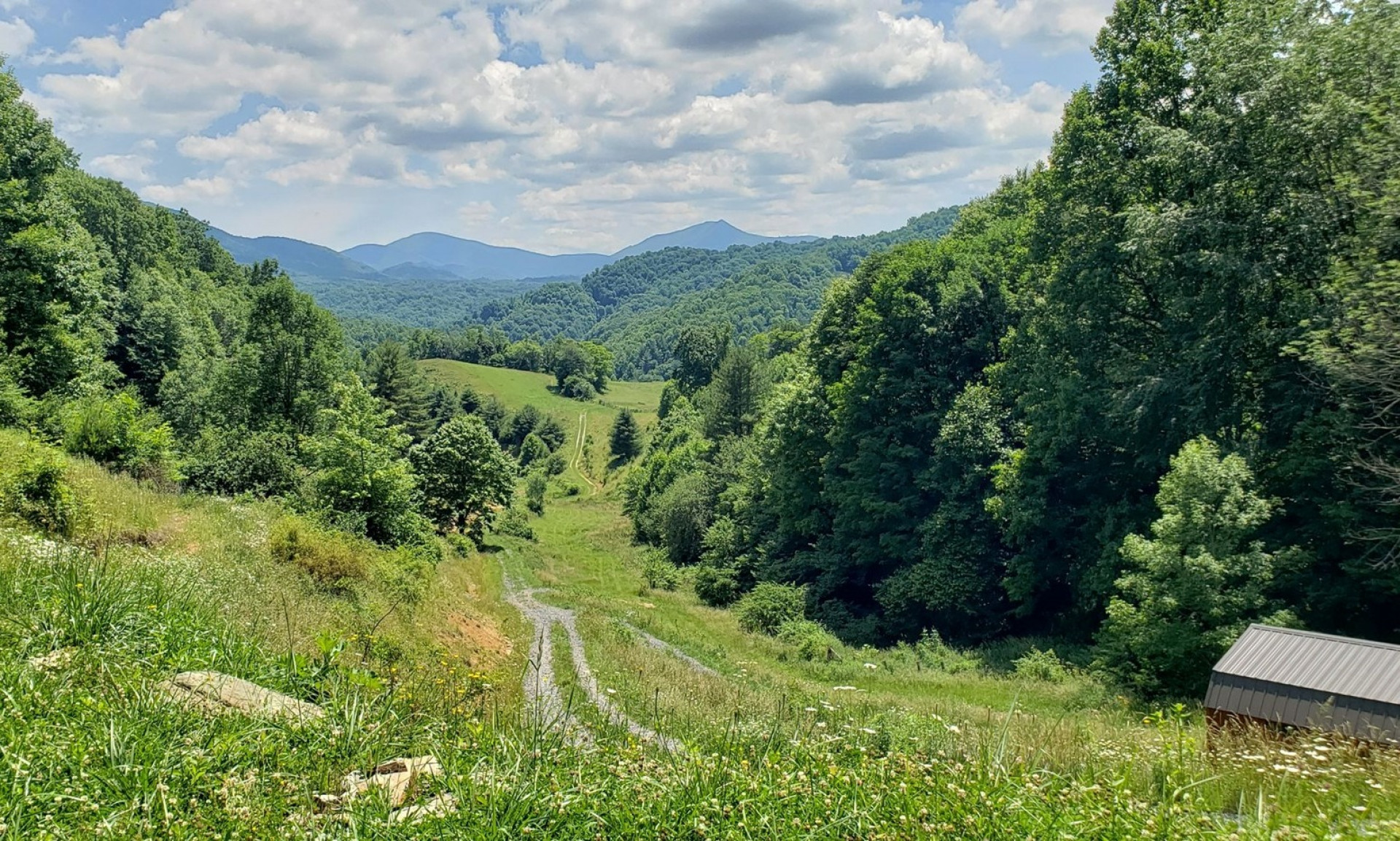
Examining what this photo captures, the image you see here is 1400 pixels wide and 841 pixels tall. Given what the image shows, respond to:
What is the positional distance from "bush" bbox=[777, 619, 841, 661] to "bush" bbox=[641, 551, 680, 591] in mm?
13300

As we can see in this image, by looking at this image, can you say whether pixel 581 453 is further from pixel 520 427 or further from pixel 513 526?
pixel 513 526

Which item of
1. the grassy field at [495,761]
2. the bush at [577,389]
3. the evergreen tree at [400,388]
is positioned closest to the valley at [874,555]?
the grassy field at [495,761]

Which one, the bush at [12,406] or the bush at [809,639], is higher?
the bush at [12,406]

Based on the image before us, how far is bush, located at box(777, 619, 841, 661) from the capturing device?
Result: 86.1 ft

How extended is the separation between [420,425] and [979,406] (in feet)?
206

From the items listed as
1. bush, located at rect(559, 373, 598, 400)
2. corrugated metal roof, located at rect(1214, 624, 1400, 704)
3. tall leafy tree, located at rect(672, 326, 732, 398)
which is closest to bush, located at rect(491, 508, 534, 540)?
tall leafy tree, located at rect(672, 326, 732, 398)

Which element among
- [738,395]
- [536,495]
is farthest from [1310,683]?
[536,495]

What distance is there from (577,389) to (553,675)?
459ft

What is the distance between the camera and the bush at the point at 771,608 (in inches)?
1298

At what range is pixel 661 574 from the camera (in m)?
46.6

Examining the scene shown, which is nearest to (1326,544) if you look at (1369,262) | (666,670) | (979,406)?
(1369,262)

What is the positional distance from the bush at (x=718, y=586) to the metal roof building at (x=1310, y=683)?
3030cm

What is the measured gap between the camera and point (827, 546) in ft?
124

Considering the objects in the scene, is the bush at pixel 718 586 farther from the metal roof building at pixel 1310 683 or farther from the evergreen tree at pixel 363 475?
the metal roof building at pixel 1310 683
